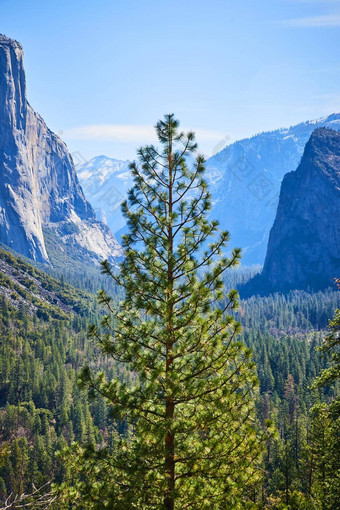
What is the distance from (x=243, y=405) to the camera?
45.3 feet

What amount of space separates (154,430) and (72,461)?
11.1 feet

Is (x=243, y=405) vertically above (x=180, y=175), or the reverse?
(x=180, y=175)

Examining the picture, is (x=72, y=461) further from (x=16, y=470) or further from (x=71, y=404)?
(x=71, y=404)

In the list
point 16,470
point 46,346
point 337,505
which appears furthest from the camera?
point 46,346

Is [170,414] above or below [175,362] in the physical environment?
below

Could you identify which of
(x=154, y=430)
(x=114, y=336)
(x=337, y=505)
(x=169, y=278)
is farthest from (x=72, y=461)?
(x=337, y=505)

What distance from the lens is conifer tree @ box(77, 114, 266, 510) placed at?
13172mm

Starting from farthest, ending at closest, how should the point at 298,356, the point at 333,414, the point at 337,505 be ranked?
the point at 298,356, the point at 337,505, the point at 333,414

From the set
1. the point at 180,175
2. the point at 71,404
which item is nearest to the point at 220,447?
the point at 180,175

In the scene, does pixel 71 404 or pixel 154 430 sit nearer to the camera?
pixel 154 430

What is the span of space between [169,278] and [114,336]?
2965 mm

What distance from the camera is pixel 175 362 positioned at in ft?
47.1

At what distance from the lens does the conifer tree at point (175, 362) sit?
43.2 ft

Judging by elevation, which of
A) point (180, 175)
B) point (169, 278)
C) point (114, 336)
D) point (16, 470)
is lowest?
point (16, 470)
